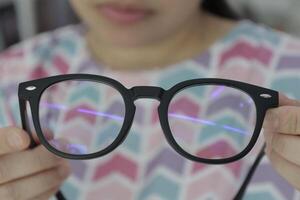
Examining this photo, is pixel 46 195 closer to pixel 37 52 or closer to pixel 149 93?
pixel 149 93

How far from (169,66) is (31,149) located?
0.35 metres

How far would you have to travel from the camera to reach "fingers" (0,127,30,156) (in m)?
0.46

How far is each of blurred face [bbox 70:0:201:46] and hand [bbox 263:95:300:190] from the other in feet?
1.01

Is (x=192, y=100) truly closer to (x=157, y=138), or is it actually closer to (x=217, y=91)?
(x=217, y=91)

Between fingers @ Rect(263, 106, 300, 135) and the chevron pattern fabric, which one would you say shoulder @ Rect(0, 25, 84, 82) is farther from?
fingers @ Rect(263, 106, 300, 135)

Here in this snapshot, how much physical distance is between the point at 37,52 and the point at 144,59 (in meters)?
0.18

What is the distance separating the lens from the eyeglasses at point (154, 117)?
0.46m

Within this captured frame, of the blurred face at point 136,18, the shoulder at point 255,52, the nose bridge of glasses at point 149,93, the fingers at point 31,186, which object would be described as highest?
the blurred face at point 136,18

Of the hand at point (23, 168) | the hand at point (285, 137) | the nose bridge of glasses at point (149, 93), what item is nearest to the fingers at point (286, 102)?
the hand at point (285, 137)

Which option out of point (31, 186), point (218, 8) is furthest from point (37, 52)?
point (31, 186)

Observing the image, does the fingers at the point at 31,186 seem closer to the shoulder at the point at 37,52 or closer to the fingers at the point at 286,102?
the fingers at the point at 286,102

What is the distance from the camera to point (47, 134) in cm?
48

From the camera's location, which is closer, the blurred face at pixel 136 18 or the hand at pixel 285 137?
the hand at pixel 285 137

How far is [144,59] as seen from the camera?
806 mm
